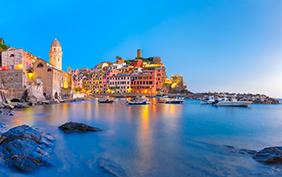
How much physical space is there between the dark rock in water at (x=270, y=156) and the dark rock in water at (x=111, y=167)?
245 inches

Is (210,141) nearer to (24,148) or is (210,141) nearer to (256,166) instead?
(256,166)

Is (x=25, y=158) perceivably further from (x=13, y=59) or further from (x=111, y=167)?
(x=13, y=59)

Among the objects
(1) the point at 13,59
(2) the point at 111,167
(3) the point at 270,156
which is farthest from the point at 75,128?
(1) the point at 13,59

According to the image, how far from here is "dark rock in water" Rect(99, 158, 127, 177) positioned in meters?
5.71

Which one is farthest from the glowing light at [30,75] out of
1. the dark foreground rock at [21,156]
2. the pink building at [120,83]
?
the dark foreground rock at [21,156]

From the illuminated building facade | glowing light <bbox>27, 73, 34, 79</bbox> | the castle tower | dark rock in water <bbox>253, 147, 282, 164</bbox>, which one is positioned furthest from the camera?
the castle tower

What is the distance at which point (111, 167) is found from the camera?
616 cm

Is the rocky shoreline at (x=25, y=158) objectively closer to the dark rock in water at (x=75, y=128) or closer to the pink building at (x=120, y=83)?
the dark rock in water at (x=75, y=128)

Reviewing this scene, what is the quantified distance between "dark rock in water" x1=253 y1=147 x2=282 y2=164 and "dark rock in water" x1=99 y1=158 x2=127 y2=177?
6.22 metres

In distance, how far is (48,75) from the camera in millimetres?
43125

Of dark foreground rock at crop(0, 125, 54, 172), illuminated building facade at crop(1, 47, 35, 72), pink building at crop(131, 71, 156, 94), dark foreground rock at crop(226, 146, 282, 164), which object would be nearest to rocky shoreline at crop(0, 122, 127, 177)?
dark foreground rock at crop(0, 125, 54, 172)

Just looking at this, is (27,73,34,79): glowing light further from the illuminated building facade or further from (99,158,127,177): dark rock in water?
(99,158,127,177): dark rock in water

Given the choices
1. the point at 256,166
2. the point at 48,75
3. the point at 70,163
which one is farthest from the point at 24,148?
the point at 48,75

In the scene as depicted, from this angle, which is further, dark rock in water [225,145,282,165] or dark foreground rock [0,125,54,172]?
dark rock in water [225,145,282,165]
